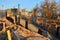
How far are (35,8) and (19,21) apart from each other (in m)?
20.9

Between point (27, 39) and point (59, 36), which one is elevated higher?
point (27, 39)

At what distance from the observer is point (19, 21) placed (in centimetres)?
1994

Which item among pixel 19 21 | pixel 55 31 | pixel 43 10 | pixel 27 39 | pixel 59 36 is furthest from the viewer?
pixel 43 10

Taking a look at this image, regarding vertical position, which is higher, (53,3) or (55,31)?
(53,3)

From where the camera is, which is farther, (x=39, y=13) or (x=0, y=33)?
(x=39, y=13)

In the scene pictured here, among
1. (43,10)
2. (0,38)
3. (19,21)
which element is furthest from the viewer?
(43,10)

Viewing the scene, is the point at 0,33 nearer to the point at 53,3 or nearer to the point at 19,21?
the point at 19,21

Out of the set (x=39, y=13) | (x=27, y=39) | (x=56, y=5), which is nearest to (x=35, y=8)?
(x=39, y=13)

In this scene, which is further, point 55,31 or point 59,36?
point 55,31

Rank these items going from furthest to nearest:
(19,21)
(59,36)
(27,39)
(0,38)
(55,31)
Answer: (19,21) < (55,31) < (59,36) < (0,38) < (27,39)

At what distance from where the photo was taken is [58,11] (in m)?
39.1

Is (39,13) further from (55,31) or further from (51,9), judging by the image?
(55,31)

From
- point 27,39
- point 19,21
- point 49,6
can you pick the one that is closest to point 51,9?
point 49,6

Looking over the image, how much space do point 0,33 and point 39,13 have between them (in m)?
26.6
